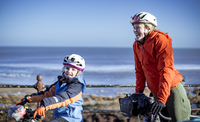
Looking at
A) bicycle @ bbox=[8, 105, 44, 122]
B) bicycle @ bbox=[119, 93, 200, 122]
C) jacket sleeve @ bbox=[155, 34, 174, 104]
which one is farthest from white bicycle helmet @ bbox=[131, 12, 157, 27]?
bicycle @ bbox=[8, 105, 44, 122]

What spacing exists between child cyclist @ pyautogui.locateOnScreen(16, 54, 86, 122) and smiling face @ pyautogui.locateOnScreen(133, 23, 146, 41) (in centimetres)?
93

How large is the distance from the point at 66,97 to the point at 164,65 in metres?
1.30

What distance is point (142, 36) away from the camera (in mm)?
3006

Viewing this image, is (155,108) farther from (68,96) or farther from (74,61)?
(74,61)

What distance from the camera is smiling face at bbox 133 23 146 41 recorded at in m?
2.99

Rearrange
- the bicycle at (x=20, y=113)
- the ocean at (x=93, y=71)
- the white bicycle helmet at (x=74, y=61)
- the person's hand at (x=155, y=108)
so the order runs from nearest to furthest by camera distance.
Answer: the person's hand at (x=155, y=108) < the bicycle at (x=20, y=113) < the white bicycle helmet at (x=74, y=61) < the ocean at (x=93, y=71)

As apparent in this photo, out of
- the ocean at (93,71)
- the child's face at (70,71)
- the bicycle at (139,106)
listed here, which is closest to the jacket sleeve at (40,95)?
the child's face at (70,71)

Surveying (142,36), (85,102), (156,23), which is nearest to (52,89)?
(142,36)

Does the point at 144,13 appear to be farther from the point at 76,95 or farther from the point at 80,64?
the point at 76,95

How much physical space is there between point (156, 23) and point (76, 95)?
1.47 m

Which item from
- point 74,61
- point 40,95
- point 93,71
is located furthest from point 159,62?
point 93,71

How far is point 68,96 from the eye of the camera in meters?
2.98

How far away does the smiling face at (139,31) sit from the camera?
299 cm

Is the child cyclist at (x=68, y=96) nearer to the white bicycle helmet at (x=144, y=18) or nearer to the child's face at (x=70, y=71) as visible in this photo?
the child's face at (x=70, y=71)
